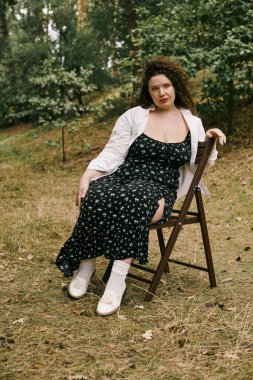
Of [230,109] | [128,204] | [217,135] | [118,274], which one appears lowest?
[230,109]

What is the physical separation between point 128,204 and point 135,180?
36 centimetres

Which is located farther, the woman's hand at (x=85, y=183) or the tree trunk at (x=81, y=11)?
the tree trunk at (x=81, y=11)

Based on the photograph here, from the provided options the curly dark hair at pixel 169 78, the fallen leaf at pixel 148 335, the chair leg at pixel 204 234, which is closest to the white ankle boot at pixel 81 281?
the fallen leaf at pixel 148 335

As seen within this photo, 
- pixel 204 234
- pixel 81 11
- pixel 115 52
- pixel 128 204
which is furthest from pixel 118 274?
pixel 81 11

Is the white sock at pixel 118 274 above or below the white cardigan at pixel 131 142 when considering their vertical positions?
below

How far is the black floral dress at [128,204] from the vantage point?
3.36 meters

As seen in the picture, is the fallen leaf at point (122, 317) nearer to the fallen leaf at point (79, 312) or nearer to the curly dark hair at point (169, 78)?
the fallen leaf at point (79, 312)

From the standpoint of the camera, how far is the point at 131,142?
12.6 ft

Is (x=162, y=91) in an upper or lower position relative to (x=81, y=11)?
lower

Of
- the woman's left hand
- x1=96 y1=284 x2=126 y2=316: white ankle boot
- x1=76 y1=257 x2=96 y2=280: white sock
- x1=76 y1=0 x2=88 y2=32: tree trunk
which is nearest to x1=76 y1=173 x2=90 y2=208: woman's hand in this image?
x1=76 y1=257 x2=96 y2=280: white sock

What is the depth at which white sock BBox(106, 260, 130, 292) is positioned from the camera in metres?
3.40

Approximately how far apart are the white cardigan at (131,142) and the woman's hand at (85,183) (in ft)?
0.14

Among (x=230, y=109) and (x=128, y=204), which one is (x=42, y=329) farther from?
(x=230, y=109)

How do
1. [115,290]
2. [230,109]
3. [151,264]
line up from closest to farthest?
[115,290], [151,264], [230,109]
